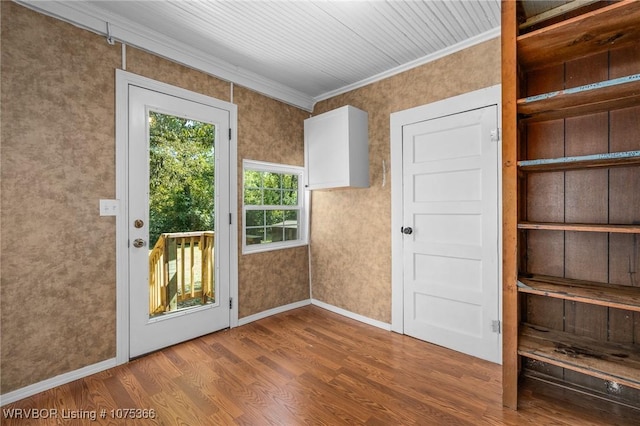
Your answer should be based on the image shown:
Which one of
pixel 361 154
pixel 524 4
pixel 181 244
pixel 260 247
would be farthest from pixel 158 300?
pixel 524 4

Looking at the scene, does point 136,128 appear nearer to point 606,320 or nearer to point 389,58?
point 389,58

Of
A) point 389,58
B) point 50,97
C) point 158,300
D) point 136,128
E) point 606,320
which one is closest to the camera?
point 606,320

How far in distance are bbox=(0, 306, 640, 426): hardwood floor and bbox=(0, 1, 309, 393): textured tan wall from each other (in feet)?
1.16

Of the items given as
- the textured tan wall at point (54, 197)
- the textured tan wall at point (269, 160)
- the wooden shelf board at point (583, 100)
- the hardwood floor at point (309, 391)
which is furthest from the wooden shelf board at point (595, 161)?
the textured tan wall at point (54, 197)

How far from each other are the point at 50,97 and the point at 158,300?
1705mm

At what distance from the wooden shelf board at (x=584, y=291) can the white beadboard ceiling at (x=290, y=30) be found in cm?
190

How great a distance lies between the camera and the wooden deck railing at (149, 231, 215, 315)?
2.50 m

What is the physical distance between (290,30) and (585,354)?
2.91 meters

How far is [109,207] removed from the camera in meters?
2.20

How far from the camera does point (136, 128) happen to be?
2.33 metres

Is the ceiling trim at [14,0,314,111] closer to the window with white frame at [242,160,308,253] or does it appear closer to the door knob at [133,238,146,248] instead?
the window with white frame at [242,160,308,253]

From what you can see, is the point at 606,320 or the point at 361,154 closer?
the point at 606,320

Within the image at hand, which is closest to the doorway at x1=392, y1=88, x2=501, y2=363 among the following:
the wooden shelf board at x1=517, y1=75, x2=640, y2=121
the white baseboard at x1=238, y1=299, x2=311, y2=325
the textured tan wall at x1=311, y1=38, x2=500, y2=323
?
the textured tan wall at x1=311, y1=38, x2=500, y2=323

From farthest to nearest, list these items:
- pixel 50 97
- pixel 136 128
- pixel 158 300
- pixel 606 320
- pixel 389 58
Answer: pixel 389 58 → pixel 158 300 → pixel 136 128 → pixel 50 97 → pixel 606 320
